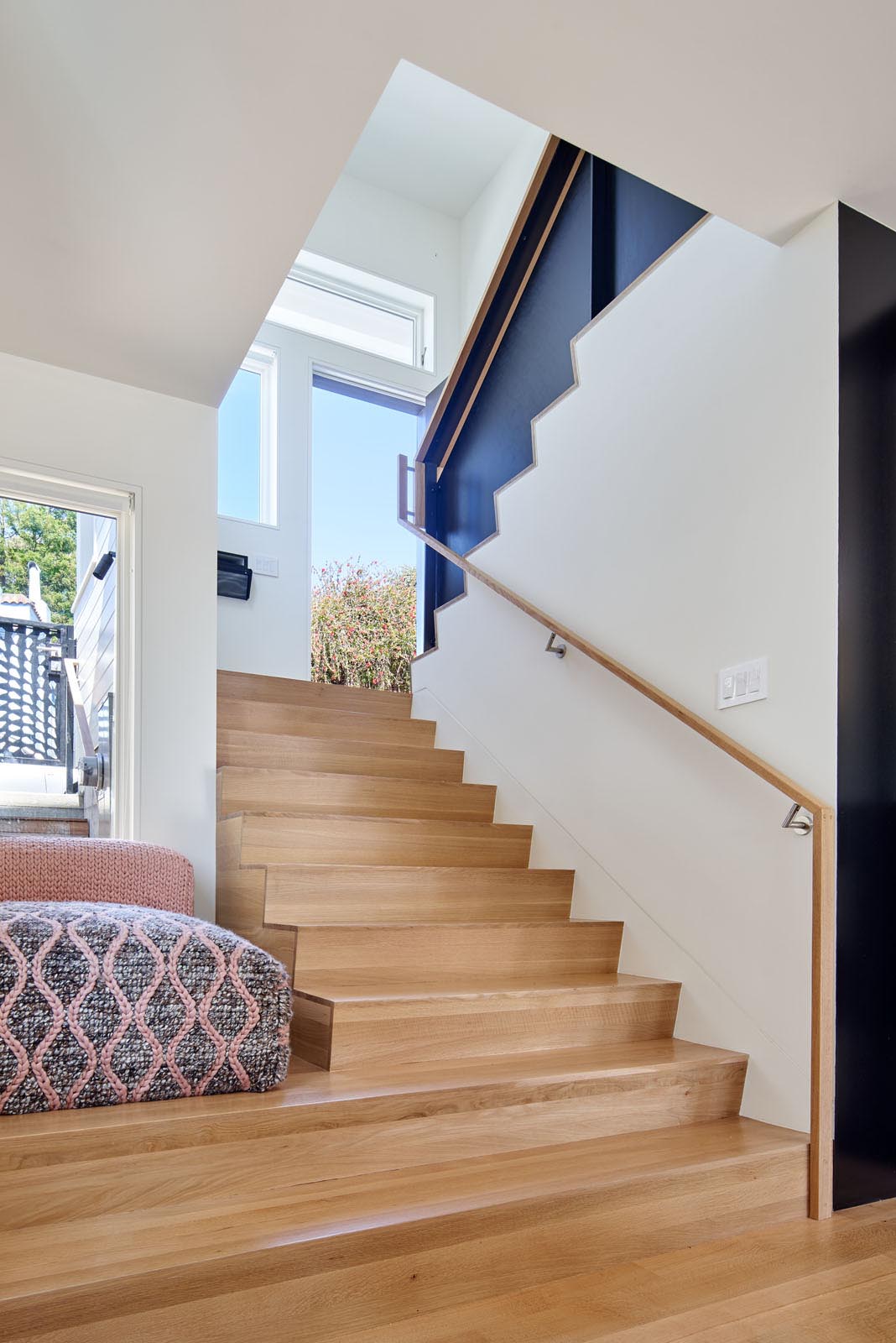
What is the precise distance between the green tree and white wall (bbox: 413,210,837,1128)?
71.5 inches

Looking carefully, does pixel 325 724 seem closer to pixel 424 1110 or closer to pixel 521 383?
pixel 521 383

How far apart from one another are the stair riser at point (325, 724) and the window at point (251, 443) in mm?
1908

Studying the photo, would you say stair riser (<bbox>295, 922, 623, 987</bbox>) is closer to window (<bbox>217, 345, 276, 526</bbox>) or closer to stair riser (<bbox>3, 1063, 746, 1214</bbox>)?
stair riser (<bbox>3, 1063, 746, 1214</bbox>)

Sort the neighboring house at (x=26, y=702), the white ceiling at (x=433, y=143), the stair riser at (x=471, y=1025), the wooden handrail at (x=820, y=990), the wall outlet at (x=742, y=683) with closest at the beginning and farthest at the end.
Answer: the wooden handrail at (x=820, y=990), the stair riser at (x=471, y=1025), the wall outlet at (x=742, y=683), the neighboring house at (x=26, y=702), the white ceiling at (x=433, y=143)

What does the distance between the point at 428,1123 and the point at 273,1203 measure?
0.42m

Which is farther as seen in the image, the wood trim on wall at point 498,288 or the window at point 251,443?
the window at point 251,443

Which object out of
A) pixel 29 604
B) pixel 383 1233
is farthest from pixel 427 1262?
pixel 29 604

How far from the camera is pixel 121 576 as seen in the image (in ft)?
10.9

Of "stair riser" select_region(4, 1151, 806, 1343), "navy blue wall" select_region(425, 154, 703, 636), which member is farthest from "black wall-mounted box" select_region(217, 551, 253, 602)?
→ "stair riser" select_region(4, 1151, 806, 1343)

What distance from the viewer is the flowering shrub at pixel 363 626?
6.50 m

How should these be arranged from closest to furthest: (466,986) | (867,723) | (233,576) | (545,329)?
1. (867,723)
2. (466,986)
3. (545,329)
4. (233,576)

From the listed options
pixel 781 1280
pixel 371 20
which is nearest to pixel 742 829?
pixel 781 1280

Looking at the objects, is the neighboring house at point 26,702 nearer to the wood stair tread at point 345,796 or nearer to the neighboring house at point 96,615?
the neighboring house at point 96,615

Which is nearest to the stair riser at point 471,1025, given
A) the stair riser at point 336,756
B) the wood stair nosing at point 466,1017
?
the wood stair nosing at point 466,1017
